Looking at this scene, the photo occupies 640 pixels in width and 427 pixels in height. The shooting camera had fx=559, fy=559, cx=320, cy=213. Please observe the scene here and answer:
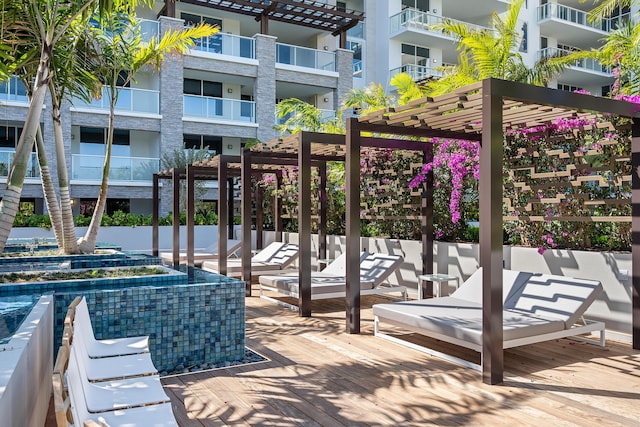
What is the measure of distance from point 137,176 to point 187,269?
16.1 metres

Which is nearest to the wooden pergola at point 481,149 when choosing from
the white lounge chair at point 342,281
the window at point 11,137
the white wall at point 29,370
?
the white lounge chair at point 342,281

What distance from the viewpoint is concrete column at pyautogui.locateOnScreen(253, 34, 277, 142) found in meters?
24.2

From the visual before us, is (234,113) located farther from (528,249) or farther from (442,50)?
(528,249)

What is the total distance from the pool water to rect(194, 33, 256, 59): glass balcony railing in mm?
19718

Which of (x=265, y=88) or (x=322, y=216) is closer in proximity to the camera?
(x=322, y=216)

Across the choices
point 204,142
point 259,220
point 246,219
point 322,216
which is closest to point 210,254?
point 259,220

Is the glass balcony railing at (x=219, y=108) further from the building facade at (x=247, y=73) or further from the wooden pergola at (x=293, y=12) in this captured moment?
the wooden pergola at (x=293, y=12)

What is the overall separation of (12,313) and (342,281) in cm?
549

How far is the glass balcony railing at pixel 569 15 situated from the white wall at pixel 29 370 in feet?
89.9

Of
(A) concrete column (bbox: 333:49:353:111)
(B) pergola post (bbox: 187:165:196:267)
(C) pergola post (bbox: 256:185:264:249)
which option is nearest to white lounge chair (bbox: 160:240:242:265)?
(B) pergola post (bbox: 187:165:196:267)

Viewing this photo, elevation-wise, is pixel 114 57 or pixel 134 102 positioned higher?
pixel 134 102

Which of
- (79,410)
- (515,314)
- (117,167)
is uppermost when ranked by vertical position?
(117,167)

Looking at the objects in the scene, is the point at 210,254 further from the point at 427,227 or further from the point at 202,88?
the point at 202,88

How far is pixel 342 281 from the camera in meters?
Result: 8.89
